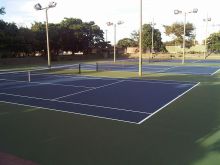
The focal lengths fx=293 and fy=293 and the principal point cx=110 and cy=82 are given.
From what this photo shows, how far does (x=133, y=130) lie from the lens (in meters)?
8.74

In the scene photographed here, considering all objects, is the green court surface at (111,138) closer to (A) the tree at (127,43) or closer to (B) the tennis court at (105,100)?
(B) the tennis court at (105,100)

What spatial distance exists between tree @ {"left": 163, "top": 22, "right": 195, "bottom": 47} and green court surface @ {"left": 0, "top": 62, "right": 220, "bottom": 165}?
277 ft

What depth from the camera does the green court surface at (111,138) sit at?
→ 659 cm

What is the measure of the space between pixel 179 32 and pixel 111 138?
8908 cm

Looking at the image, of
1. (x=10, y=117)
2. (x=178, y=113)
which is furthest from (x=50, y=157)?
(x=178, y=113)

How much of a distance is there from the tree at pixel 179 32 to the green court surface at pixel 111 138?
84.5m

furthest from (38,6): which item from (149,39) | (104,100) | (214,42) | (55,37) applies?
(214,42)

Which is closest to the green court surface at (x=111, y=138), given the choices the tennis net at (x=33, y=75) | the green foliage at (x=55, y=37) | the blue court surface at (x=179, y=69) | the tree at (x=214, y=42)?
the tennis net at (x=33, y=75)

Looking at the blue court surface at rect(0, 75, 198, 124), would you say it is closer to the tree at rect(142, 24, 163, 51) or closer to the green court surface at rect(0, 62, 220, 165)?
the green court surface at rect(0, 62, 220, 165)

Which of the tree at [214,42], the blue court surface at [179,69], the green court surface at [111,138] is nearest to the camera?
the green court surface at [111,138]

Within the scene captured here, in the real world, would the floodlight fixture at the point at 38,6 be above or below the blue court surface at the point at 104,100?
above

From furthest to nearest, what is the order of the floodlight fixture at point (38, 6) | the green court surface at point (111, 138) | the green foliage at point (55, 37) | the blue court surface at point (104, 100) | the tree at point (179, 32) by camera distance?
the tree at point (179, 32)
the green foliage at point (55, 37)
the floodlight fixture at point (38, 6)
the blue court surface at point (104, 100)
the green court surface at point (111, 138)

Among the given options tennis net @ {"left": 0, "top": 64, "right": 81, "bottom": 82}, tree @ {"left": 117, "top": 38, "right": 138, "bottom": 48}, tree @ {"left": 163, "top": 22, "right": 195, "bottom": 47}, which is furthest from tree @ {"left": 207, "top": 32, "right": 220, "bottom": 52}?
tennis net @ {"left": 0, "top": 64, "right": 81, "bottom": 82}

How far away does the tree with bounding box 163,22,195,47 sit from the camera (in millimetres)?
92188
